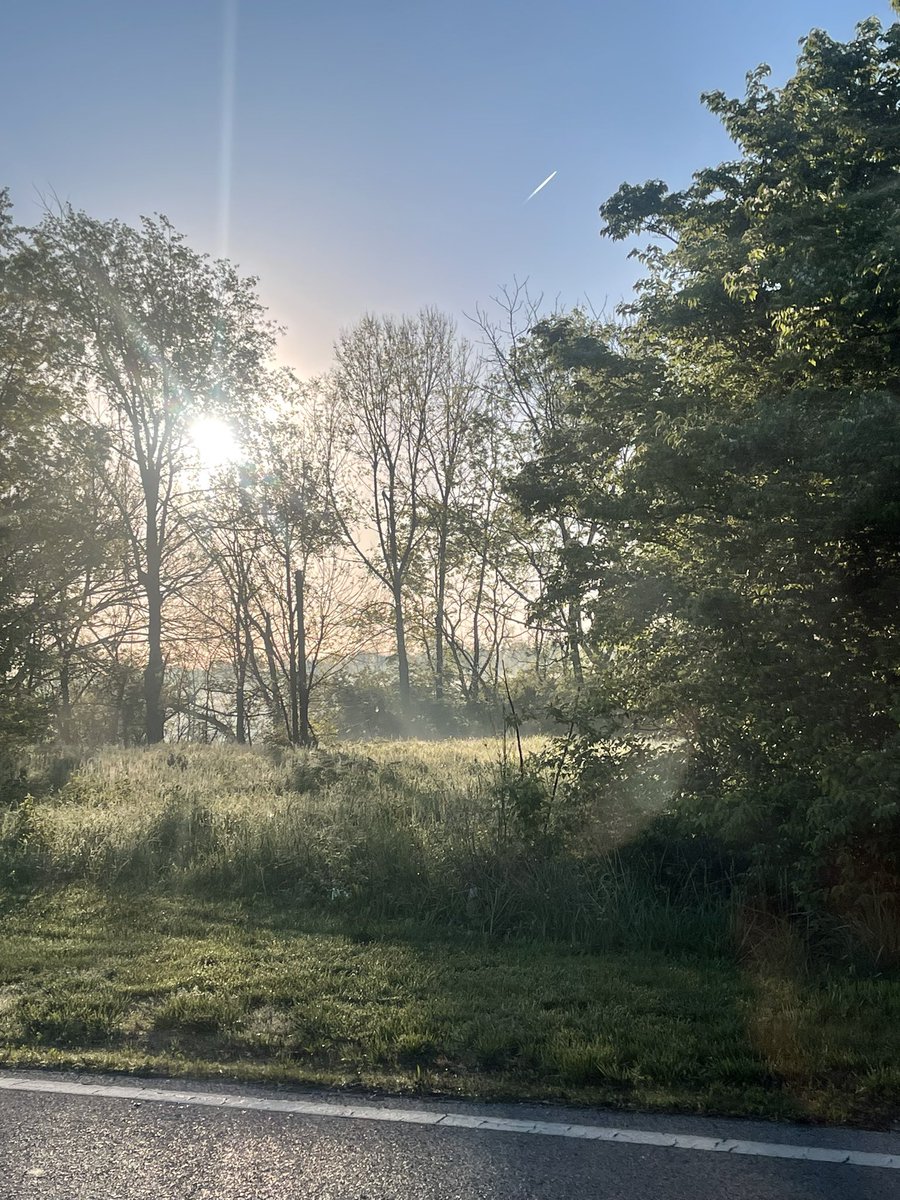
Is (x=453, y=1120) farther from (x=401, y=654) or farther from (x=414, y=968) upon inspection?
(x=401, y=654)

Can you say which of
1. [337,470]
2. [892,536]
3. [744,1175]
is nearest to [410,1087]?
[744,1175]

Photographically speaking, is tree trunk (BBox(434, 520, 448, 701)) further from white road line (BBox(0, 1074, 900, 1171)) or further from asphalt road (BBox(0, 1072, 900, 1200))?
asphalt road (BBox(0, 1072, 900, 1200))

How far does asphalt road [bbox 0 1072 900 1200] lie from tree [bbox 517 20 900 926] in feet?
9.96

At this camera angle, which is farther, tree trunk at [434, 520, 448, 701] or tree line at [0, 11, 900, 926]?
tree trunk at [434, 520, 448, 701]

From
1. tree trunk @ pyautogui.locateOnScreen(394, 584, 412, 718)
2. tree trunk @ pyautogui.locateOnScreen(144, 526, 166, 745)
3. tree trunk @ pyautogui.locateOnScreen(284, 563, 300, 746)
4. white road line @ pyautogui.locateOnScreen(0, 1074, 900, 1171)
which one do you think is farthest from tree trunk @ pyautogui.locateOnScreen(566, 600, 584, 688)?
tree trunk @ pyautogui.locateOnScreen(394, 584, 412, 718)

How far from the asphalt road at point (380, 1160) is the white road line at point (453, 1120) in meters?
0.05

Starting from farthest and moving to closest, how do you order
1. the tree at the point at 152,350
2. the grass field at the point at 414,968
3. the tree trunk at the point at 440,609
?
the tree trunk at the point at 440,609, the tree at the point at 152,350, the grass field at the point at 414,968

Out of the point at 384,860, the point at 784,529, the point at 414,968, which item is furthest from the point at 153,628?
the point at 784,529

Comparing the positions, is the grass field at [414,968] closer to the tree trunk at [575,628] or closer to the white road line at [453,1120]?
the white road line at [453,1120]

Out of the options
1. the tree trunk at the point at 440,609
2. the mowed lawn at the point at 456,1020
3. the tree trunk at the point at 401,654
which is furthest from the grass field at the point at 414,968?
the tree trunk at the point at 440,609

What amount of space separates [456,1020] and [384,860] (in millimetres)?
3300

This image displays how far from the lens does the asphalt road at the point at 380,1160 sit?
3.55 m

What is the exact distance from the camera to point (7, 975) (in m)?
6.34

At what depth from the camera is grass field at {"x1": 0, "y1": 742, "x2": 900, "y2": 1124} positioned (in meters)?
4.73
